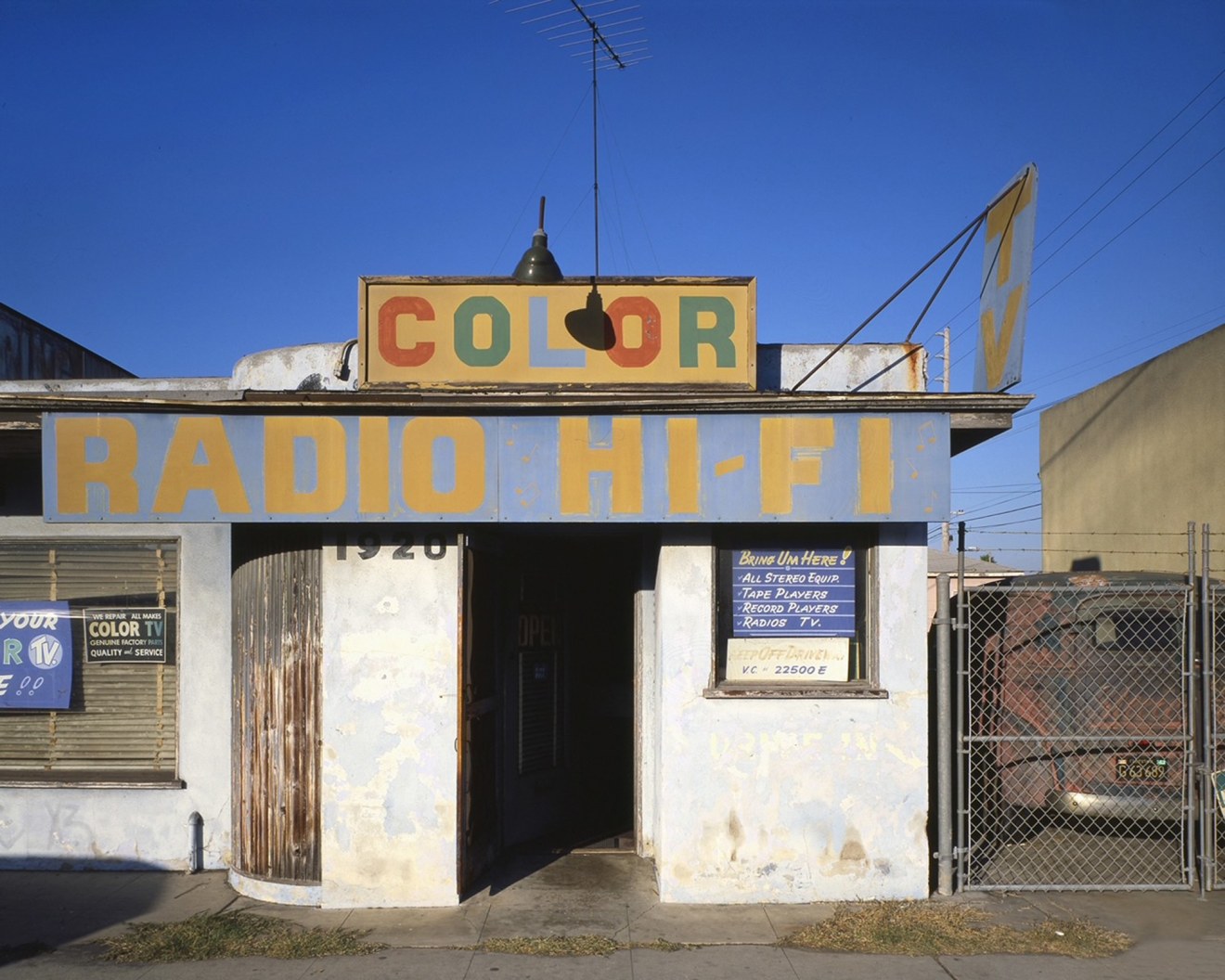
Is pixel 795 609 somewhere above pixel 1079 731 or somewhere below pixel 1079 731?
above

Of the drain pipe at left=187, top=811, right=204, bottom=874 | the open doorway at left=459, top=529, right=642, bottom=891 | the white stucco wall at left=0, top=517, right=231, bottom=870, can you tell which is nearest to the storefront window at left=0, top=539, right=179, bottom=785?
the white stucco wall at left=0, top=517, right=231, bottom=870

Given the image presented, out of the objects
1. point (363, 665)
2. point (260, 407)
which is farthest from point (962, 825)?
point (260, 407)

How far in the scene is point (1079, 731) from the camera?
25.8 ft

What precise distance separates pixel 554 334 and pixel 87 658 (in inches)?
182

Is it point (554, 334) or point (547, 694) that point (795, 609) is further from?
point (547, 694)

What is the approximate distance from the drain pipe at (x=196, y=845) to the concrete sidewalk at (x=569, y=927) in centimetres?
13

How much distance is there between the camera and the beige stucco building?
1434 centimetres

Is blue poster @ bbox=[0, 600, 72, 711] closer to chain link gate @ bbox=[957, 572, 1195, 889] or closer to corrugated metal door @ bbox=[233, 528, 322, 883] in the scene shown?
corrugated metal door @ bbox=[233, 528, 322, 883]

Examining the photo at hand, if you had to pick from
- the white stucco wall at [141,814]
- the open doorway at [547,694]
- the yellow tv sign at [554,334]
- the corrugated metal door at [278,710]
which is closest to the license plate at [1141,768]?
the open doorway at [547,694]

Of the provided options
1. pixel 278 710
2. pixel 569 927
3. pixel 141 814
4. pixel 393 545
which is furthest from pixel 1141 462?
pixel 141 814

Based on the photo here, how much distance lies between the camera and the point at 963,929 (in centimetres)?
638

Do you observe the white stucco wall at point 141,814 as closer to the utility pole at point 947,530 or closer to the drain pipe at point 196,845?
the drain pipe at point 196,845

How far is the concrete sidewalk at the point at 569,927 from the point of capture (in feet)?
19.2

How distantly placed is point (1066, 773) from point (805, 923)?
2684 mm
